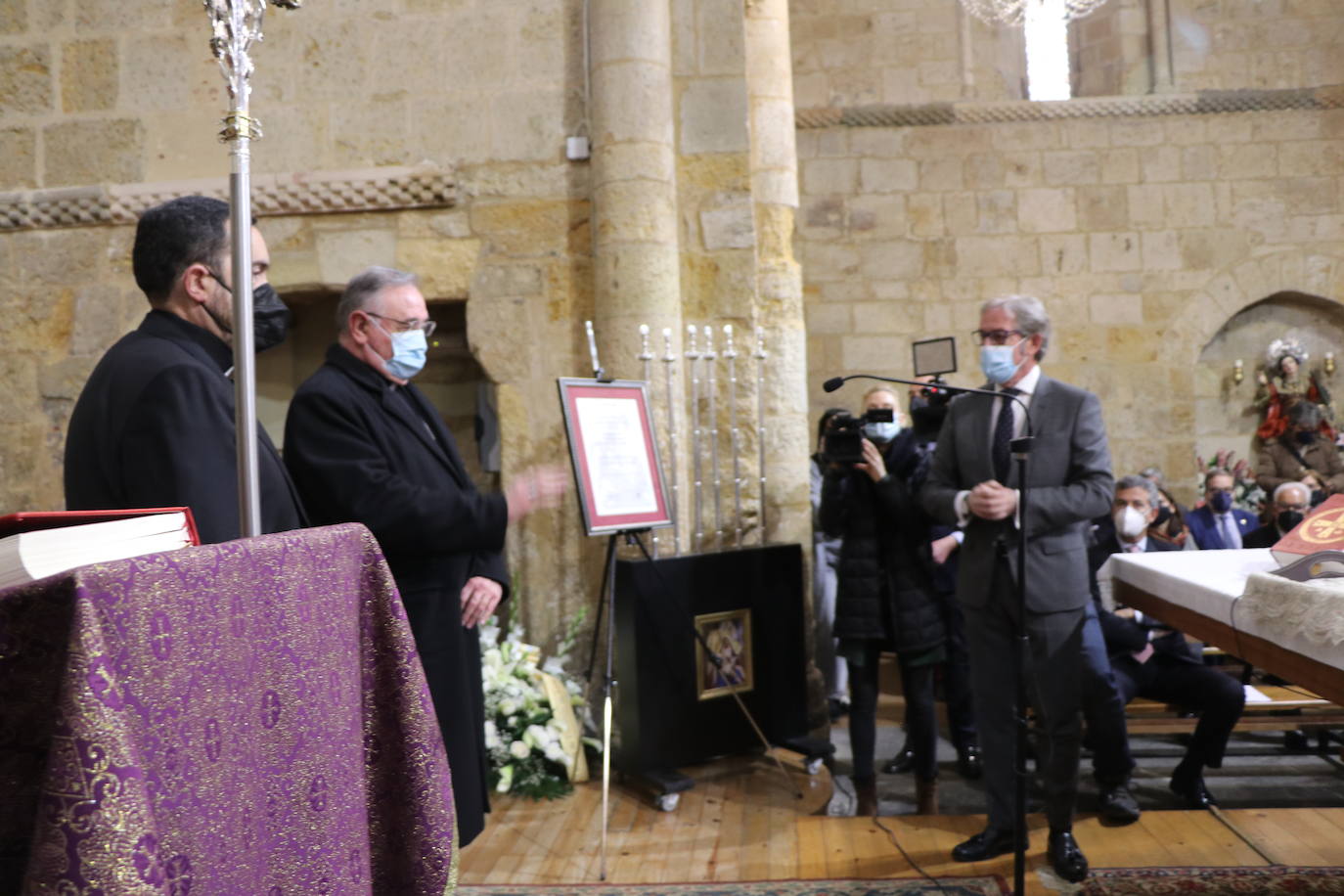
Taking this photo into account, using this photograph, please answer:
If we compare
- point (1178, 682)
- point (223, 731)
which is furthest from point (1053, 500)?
point (223, 731)

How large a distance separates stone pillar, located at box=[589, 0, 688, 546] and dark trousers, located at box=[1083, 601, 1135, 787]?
1.74 m

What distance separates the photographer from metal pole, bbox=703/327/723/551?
4412 millimetres

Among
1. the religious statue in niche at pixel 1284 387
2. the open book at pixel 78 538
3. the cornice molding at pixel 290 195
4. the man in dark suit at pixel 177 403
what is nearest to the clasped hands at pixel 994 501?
the man in dark suit at pixel 177 403

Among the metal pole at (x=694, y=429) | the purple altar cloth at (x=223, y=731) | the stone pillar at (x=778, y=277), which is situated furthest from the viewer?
the stone pillar at (x=778, y=277)

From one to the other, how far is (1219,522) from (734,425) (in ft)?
11.4

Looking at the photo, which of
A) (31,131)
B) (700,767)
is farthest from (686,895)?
(31,131)

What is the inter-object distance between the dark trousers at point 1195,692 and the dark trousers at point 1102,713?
1.01 ft

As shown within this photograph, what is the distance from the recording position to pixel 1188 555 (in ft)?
9.41

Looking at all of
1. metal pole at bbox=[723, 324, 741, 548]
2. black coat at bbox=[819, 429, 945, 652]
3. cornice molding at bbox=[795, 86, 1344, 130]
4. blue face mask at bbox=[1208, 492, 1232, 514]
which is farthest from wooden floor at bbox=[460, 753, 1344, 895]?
cornice molding at bbox=[795, 86, 1344, 130]

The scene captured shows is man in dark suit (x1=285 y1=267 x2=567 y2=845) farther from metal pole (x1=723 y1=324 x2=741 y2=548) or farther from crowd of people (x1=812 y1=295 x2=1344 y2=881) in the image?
metal pole (x1=723 y1=324 x2=741 y2=548)

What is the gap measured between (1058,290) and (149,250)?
8328mm

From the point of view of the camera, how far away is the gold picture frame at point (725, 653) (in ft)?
13.5

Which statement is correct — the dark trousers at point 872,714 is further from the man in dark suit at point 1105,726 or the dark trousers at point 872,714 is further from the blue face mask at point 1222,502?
the blue face mask at point 1222,502

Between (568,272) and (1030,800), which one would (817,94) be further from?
(1030,800)
